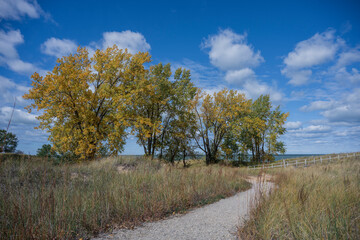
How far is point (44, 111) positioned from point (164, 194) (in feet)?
41.0

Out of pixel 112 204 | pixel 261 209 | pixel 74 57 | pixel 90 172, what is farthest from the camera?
pixel 74 57

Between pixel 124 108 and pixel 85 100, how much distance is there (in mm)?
2845

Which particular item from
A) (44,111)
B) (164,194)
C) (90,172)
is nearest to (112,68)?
(44,111)

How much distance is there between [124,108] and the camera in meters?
14.6

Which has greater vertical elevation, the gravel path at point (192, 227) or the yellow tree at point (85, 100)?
the yellow tree at point (85, 100)

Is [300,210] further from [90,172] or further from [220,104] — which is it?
[220,104]

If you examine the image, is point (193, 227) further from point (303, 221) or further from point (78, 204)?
point (78, 204)

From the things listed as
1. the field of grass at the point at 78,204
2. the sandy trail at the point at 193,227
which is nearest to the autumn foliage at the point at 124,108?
the field of grass at the point at 78,204

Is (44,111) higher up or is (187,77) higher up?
(187,77)

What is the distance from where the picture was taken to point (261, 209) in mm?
4320

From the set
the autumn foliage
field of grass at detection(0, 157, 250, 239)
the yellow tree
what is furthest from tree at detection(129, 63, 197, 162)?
field of grass at detection(0, 157, 250, 239)

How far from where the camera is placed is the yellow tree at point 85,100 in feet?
42.5

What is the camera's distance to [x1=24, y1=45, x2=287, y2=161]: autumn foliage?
13266 mm

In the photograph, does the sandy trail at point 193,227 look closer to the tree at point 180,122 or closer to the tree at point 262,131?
the tree at point 180,122
